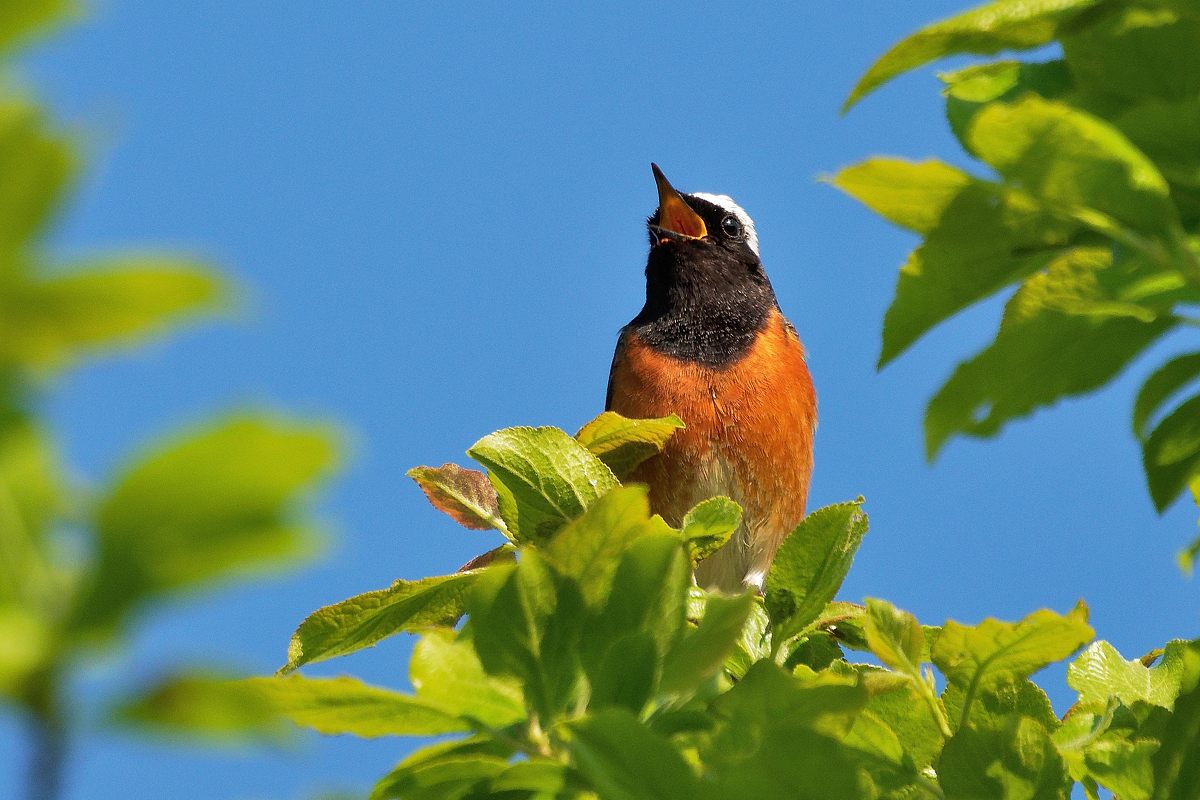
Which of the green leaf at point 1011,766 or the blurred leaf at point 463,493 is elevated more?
the blurred leaf at point 463,493

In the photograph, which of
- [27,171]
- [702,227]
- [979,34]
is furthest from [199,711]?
[702,227]

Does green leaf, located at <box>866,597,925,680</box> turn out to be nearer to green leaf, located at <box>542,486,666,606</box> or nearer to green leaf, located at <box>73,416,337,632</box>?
green leaf, located at <box>542,486,666,606</box>

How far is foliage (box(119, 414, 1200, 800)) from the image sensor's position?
105cm

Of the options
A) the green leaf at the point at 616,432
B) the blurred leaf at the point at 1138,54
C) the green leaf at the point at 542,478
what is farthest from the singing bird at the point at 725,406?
the blurred leaf at the point at 1138,54

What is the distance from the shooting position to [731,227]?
6297mm

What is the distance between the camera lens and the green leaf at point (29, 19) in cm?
43

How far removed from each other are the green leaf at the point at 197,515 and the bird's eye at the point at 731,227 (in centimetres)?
589

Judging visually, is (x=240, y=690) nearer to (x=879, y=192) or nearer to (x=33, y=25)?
(x=33, y=25)

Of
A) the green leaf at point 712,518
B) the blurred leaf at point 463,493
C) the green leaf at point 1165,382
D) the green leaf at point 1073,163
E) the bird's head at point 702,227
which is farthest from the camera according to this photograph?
the bird's head at point 702,227

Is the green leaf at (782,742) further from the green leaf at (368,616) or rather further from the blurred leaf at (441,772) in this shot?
the green leaf at (368,616)

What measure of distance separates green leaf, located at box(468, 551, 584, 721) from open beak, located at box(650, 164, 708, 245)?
5.13m

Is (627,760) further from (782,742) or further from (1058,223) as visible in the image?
(1058,223)

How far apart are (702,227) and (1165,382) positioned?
16.6 ft

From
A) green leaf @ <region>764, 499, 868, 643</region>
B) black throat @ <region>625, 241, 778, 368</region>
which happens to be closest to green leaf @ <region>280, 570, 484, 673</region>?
green leaf @ <region>764, 499, 868, 643</region>
